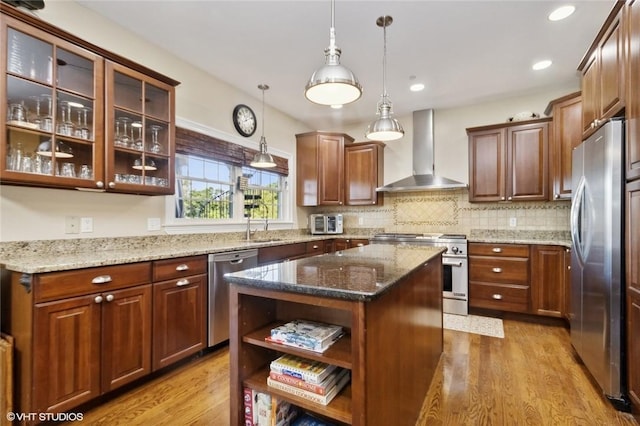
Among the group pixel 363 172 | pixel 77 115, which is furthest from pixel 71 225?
pixel 363 172

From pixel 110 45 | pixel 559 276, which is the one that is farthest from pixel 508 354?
pixel 110 45

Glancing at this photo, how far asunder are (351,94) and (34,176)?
6.42 feet

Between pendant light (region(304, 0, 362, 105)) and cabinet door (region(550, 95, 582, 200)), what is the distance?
2.97 meters

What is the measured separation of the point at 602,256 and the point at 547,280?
5.24 ft

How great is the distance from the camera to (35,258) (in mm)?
1917

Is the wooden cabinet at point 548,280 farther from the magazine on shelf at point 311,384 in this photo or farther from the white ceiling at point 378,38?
the magazine on shelf at point 311,384

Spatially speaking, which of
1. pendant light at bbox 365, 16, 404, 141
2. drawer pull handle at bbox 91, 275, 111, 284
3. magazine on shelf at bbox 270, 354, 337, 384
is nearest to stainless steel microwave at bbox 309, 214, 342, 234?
pendant light at bbox 365, 16, 404, 141

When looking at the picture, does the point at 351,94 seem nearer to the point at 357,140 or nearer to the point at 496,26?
the point at 496,26

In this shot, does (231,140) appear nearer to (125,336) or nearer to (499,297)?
(125,336)

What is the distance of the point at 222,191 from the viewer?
3598 mm

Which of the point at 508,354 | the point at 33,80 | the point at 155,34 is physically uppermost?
the point at 155,34

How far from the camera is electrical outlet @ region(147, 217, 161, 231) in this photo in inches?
107

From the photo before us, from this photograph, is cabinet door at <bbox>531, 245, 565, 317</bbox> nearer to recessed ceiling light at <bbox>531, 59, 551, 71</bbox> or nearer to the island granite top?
recessed ceiling light at <bbox>531, 59, 551, 71</bbox>

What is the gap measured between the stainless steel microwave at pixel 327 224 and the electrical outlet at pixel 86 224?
3.04 m
